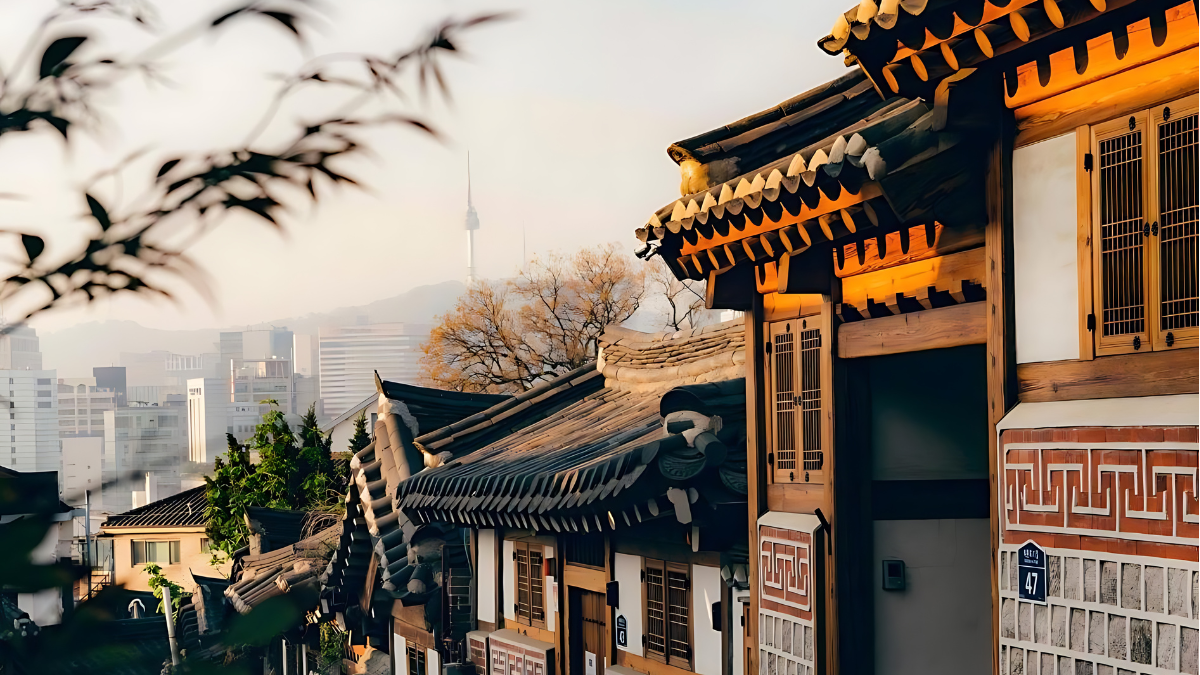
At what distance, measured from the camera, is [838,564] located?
679 centimetres

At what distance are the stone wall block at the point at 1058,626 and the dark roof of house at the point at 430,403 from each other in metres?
12.0

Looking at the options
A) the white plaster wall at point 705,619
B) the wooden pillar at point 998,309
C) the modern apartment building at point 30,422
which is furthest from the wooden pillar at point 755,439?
the modern apartment building at point 30,422

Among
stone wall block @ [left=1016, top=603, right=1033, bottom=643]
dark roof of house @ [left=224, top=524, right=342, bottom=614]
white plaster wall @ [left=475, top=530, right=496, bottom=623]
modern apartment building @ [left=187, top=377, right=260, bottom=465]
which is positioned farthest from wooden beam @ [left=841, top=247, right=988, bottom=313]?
dark roof of house @ [left=224, top=524, right=342, bottom=614]

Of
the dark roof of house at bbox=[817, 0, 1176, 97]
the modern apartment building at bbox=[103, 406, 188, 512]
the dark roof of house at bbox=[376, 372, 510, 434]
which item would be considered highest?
the dark roof of house at bbox=[817, 0, 1176, 97]

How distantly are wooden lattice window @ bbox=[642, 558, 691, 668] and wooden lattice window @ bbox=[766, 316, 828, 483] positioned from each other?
8.18 feet

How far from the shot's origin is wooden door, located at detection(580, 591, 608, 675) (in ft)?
36.7

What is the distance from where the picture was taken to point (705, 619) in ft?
30.3

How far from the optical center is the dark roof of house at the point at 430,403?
1642 cm

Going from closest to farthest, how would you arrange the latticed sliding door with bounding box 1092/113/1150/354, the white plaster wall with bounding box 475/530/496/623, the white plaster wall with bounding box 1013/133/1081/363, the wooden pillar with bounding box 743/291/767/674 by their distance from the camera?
the latticed sliding door with bounding box 1092/113/1150/354 < the white plaster wall with bounding box 1013/133/1081/363 < the wooden pillar with bounding box 743/291/767/674 < the white plaster wall with bounding box 475/530/496/623

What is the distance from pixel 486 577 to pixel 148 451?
12.1 meters

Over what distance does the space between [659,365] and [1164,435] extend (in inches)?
350

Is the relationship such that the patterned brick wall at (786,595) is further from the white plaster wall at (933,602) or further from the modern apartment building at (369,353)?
the modern apartment building at (369,353)

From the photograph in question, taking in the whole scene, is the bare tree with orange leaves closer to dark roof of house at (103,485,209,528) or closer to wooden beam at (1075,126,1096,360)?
dark roof of house at (103,485,209,528)

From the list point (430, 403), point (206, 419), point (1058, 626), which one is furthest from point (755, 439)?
point (430, 403)
